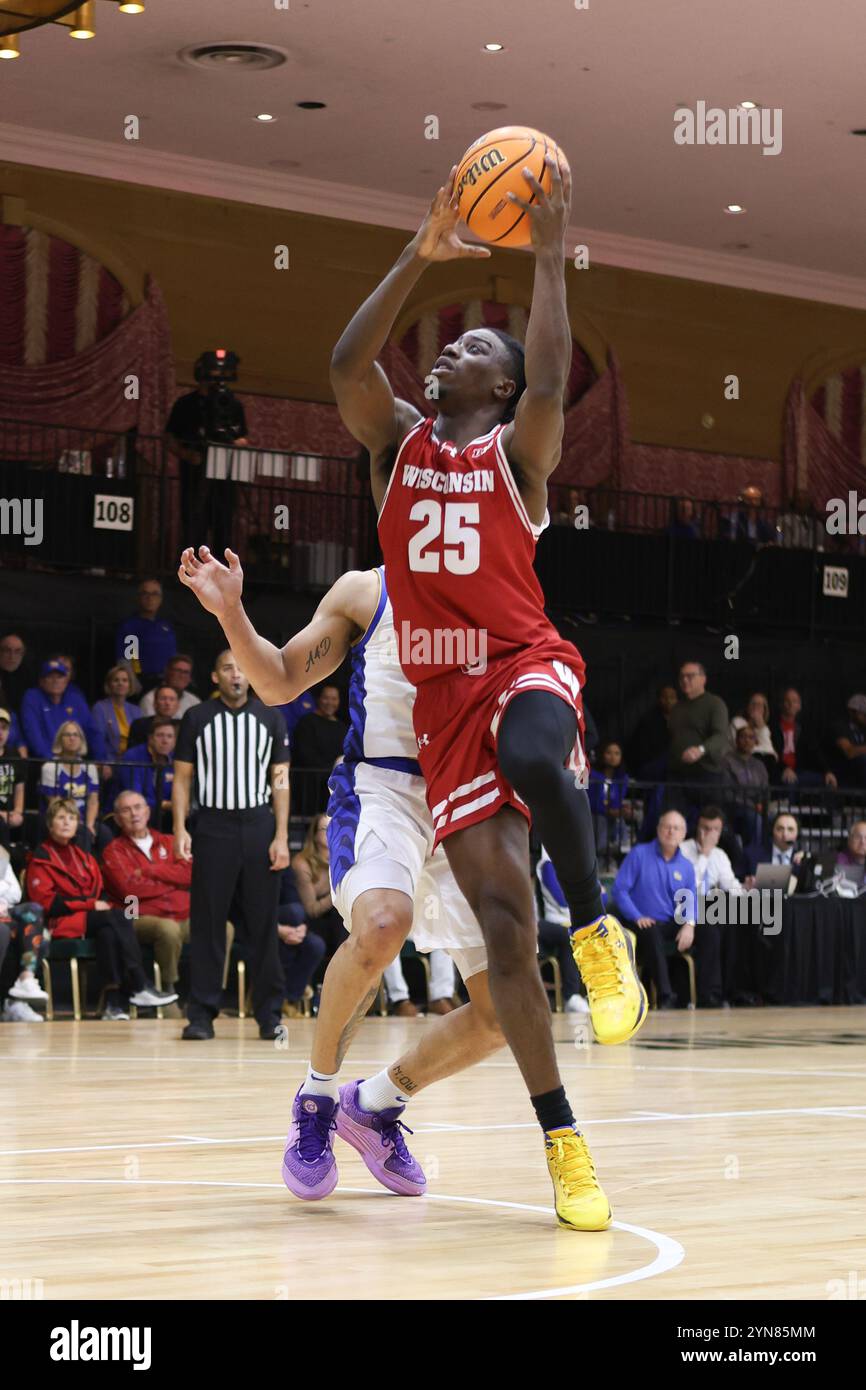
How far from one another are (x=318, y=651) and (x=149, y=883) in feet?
23.0

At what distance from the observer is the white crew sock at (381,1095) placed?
4.36 metres

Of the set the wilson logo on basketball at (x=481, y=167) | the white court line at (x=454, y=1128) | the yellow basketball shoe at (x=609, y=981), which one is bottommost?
the white court line at (x=454, y=1128)

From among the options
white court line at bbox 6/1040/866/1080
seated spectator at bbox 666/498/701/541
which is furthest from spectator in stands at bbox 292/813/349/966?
seated spectator at bbox 666/498/701/541

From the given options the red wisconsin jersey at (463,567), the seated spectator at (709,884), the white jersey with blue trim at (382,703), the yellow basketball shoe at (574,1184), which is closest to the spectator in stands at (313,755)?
the seated spectator at (709,884)

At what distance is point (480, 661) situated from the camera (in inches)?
154

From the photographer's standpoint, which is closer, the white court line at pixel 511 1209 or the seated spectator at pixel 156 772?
the white court line at pixel 511 1209

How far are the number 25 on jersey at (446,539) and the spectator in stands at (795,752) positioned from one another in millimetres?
12745

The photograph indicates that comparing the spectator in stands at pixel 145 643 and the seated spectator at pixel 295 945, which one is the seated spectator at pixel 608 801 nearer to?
the seated spectator at pixel 295 945

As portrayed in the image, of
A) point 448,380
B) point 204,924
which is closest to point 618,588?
point 204,924

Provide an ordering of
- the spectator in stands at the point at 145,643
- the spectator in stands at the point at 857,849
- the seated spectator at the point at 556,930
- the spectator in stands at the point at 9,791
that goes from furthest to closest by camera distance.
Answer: the spectator in stands at the point at 857,849 < the spectator in stands at the point at 145,643 < the seated spectator at the point at 556,930 < the spectator in stands at the point at 9,791

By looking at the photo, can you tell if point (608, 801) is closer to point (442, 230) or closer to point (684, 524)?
point (684, 524)

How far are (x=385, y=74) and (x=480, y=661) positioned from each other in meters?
11.5

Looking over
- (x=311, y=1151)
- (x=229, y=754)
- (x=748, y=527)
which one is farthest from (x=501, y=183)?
(x=748, y=527)

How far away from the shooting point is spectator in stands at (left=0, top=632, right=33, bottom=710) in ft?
43.7
